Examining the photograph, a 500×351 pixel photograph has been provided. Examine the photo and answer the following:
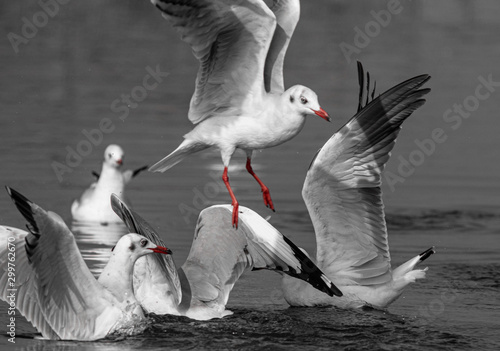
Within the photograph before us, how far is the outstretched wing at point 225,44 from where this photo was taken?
25.1 ft

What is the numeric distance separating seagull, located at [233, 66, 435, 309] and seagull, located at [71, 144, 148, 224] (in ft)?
10.2

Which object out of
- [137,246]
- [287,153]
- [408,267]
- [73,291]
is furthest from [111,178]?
[73,291]

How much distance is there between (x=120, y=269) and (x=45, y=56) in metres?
13.0

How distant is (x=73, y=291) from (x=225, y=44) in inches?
90.1

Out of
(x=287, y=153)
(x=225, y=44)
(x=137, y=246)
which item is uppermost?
(x=225, y=44)

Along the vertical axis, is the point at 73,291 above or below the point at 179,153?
below

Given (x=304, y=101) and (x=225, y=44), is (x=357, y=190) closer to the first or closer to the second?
(x=304, y=101)

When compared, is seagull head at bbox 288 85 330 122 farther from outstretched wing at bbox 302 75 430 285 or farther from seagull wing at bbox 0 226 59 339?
seagull wing at bbox 0 226 59 339

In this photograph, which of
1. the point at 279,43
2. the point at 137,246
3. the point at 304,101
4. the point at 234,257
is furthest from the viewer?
the point at 279,43

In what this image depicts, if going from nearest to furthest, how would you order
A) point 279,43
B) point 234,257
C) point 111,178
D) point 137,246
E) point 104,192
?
point 137,246, point 234,257, point 279,43, point 104,192, point 111,178

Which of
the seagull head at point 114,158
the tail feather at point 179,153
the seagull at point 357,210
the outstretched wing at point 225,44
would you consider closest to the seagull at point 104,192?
the seagull head at point 114,158

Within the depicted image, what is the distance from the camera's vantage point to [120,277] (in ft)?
22.5

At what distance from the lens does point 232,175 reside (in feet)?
40.2

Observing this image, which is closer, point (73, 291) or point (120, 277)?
point (73, 291)
